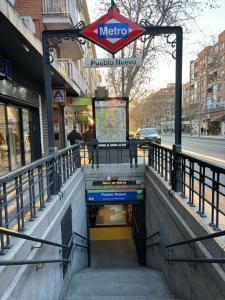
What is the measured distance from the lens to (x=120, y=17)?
217 inches

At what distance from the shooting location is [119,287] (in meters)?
6.14

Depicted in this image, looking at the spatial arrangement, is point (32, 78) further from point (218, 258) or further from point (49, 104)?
point (218, 258)

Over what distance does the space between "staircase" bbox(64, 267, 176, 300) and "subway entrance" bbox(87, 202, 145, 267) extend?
375cm

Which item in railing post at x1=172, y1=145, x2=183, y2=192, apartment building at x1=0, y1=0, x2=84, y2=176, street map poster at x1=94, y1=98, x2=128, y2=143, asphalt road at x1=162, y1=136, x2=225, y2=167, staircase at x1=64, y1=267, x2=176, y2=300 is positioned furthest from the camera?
asphalt road at x1=162, y1=136, x2=225, y2=167

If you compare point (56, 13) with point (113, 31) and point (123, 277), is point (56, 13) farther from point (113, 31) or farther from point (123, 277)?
point (123, 277)

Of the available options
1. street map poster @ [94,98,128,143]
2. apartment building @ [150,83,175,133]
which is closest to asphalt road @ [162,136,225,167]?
street map poster @ [94,98,128,143]

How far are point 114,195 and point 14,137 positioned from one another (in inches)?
164

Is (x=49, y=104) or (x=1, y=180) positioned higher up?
(x=49, y=104)

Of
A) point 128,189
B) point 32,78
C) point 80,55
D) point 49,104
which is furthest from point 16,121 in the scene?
point 80,55

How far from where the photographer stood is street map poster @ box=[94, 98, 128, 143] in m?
11.6

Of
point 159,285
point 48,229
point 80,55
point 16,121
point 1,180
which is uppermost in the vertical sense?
point 80,55

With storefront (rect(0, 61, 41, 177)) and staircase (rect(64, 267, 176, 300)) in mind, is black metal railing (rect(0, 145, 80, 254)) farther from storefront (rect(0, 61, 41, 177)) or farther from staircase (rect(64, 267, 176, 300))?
storefront (rect(0, 61, 41, 177))

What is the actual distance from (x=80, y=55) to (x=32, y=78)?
306 inches

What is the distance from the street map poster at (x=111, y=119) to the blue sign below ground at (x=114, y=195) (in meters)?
2.21
